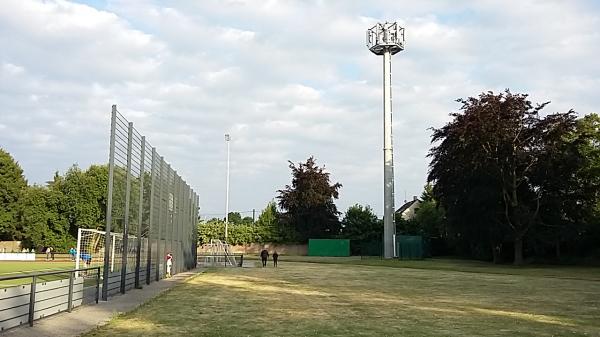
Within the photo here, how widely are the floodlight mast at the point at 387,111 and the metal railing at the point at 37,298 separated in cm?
4829

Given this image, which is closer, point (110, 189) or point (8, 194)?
point (110, 189)

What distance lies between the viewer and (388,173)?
6250 centimetres

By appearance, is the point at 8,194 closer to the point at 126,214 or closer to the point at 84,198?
the point at 84,198

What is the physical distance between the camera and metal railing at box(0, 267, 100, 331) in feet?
36.0

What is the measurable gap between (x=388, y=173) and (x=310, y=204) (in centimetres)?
1790

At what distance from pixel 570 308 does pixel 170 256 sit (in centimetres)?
1966

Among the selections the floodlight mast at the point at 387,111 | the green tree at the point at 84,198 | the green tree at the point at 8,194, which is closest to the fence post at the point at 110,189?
the floodlight mast at the point at 387,111

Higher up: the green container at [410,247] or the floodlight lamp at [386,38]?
the floodlight lamp at [386,38]

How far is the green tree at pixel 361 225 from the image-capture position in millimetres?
77625

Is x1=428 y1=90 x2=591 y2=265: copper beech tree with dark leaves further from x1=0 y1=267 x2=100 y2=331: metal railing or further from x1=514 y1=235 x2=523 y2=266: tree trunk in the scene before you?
x1=0 y1=267 x2=100 y2=331: metal railing

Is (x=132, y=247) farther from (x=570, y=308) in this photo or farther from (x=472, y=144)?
(x=472, y=144)

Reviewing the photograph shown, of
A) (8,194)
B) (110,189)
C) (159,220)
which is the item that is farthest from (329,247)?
(110,189)

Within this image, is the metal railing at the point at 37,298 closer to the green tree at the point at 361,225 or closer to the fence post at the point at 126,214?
the fence post at the point at 126,214

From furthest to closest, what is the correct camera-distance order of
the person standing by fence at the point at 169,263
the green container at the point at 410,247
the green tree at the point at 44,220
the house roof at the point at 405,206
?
the house roof at the point at 405,206 < the green tree at the point at 44,220 < the green container at the point at 410,247 < the person standing by fence at the point at 169,263
